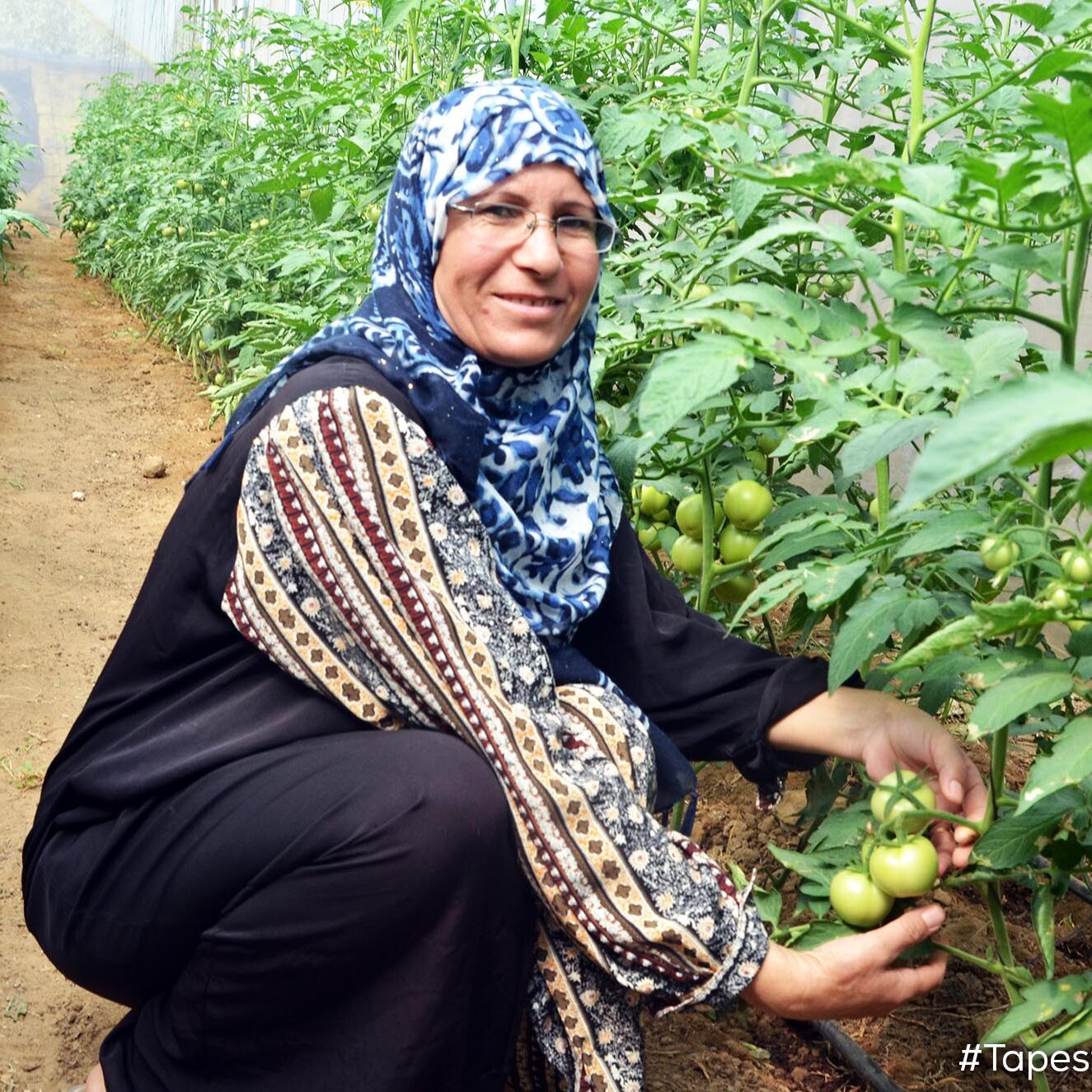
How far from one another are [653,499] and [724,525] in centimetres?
13

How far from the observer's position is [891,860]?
47.4 inches

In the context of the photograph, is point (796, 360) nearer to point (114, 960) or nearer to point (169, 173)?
point (114, 960)

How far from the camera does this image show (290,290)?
3932mm

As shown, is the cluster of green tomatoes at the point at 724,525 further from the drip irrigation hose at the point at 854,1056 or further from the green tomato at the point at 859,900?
the drip irrigation hose at the point at 854,1056

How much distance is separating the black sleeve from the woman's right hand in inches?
10.8

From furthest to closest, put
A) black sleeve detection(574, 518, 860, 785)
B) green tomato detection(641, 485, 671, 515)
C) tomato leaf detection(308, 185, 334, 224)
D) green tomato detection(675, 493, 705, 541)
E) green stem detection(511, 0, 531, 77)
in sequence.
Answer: tomato leaf detection(308, 185, 334, 224) → green stem detection(511, 0, 531, 77) → green tomato detection(641, 485, 671, 515) → green tomato detection(675, 493, 705, 541) → black sleeve detection(574, 518, 860, 785)

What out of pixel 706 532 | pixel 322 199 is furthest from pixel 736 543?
pixel 322 199

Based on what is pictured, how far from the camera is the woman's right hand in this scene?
4.06 ft

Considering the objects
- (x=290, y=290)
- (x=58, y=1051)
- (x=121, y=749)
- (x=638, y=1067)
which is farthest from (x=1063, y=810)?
(x=290, y=290)

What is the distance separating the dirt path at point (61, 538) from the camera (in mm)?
1730

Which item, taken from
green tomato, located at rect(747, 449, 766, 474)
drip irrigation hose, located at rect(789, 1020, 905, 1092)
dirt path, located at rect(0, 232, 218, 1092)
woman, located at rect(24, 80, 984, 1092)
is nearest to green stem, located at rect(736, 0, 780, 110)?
woman, located at rect(24, 80, 984, 1092)

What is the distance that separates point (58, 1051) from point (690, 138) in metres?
1.29

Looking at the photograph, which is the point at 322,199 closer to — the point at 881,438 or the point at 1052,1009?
the point at 881,438

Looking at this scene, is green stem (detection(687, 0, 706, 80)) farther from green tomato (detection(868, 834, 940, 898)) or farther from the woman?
green tomato (detection(868, 834, 940, 898))
